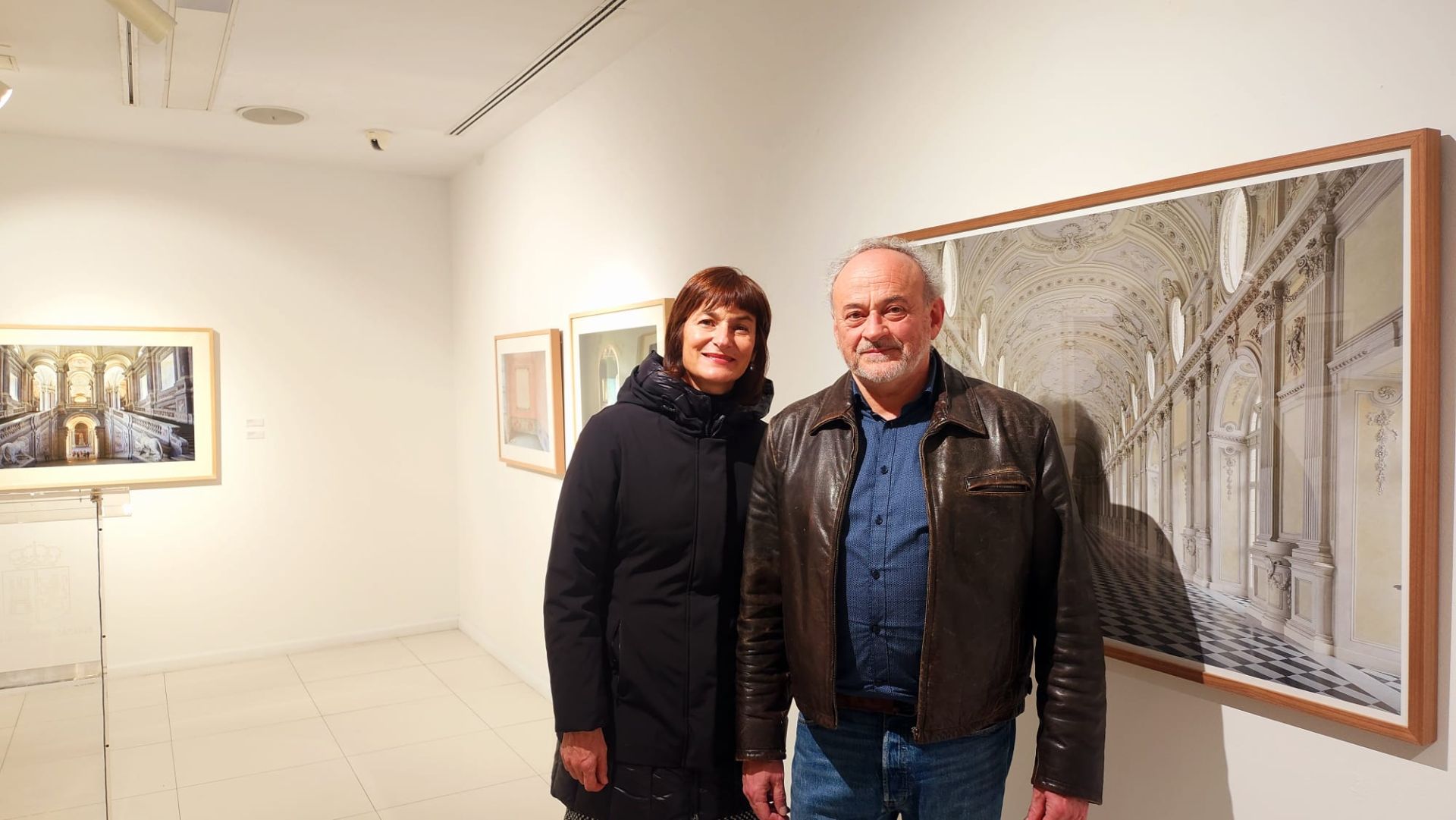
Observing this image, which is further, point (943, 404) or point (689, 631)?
point (689, 631)

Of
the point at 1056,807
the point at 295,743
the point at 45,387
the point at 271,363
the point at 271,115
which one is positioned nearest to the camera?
the point at 1056,807

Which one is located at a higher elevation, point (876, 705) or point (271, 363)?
point (271, 363)

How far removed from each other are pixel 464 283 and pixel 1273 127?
4.73m

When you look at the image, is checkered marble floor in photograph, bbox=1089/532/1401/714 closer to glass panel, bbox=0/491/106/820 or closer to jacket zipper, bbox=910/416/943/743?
jacket zipper, bbox=910/416/943/743

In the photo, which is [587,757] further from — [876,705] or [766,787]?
[876,705]

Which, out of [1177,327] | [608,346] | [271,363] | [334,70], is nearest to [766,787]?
[1177,327]

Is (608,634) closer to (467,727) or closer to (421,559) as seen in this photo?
(467,727)

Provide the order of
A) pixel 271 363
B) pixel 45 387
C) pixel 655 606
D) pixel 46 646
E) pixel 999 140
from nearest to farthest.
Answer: pixel 655 606 → pixel 999 140 → pixel 46 646 → pixel 45 387 → pixel 271 363

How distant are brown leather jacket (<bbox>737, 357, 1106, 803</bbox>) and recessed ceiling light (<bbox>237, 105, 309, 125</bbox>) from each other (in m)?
3.64

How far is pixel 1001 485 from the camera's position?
1506 mm

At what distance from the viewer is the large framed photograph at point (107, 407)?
185 inches

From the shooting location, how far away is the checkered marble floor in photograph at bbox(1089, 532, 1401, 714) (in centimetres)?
140

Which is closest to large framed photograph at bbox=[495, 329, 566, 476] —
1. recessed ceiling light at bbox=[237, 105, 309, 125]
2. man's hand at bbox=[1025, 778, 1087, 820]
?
recessed ceiling light at bbox=[237, 105, 309, 125]

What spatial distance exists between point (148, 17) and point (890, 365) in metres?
2.19
